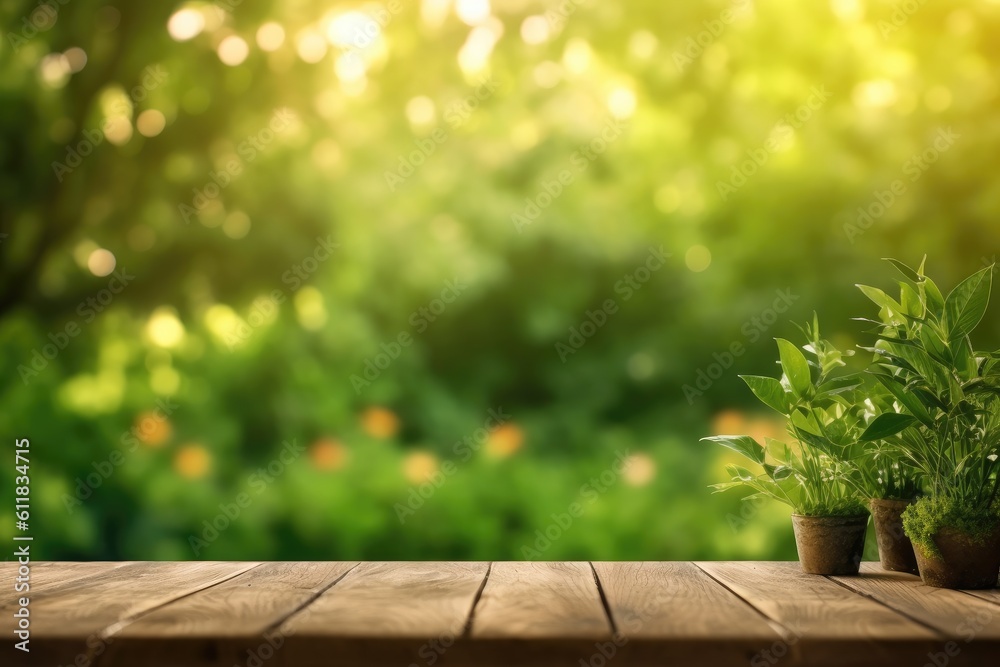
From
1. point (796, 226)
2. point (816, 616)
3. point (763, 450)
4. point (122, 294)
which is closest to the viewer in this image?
point (816, 616)

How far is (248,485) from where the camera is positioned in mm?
2859

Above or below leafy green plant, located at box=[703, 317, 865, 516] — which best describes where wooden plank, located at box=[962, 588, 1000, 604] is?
below

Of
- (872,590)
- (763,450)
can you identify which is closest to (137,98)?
(763,450)

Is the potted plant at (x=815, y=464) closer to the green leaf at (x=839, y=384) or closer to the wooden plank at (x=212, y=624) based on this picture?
the green leaf at (x=839, y=384)

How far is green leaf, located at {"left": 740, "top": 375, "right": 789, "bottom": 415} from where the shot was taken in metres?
1.23

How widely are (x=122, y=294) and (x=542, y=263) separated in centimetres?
148

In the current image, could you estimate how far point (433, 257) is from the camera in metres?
2.93

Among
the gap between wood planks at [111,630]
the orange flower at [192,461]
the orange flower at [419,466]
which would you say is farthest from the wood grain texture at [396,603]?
the orange flower at [192,461]

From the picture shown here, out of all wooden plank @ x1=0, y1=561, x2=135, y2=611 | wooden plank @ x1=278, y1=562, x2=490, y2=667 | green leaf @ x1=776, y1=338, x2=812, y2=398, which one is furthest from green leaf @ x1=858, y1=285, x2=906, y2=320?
wooden plank @ x1=0, y1=561, x2=135, y2=611

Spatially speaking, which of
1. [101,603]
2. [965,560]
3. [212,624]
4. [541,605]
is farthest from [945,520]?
[101,603]

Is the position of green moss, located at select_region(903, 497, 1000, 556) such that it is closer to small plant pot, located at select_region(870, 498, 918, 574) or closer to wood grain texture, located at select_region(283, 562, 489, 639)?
small plant pot, located at select_region(870, 498, 918, 574)

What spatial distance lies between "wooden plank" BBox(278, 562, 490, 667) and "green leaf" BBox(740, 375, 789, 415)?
510mm

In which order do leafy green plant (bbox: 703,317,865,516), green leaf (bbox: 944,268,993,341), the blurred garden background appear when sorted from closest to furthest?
green leaf (bbox: 944,268,993,341) → leafy green plant (bbox: 703,317,865,516) → the blurred garden background

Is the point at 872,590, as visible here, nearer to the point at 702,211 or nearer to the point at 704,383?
the point at 704,383
